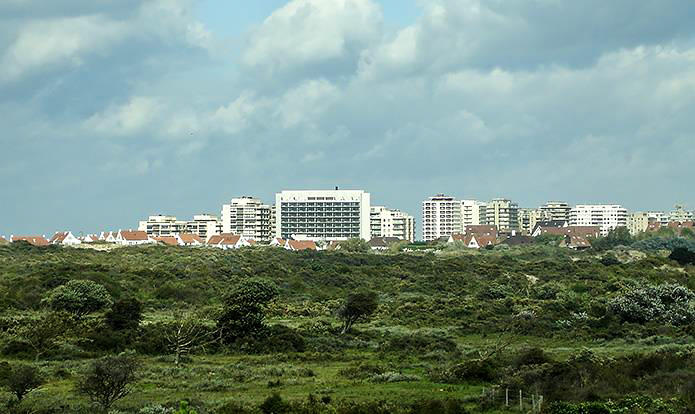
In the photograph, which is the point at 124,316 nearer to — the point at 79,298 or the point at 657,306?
the point at 79,298

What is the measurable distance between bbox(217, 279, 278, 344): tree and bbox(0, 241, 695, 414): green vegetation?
99mm

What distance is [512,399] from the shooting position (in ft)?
82.5

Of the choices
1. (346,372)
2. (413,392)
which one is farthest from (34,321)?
(413,392)

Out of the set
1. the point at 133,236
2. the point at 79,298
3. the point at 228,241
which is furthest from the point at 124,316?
the point at 133,236

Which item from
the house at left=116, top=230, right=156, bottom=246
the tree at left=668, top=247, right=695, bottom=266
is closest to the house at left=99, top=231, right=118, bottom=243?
the house at left=116, top=230, right=156, bottom=246

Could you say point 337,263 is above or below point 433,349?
above

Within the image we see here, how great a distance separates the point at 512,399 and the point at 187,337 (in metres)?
18.8

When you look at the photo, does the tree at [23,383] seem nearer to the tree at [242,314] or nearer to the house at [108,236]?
the tree at [242,314]

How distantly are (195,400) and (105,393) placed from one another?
2.57m

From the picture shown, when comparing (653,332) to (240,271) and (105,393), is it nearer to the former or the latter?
(105,393)

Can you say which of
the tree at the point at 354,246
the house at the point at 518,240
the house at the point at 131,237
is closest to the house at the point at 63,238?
the house at the point at 131,237

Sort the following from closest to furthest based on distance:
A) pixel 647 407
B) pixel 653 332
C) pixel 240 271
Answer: pixel 647 407 → pixel 653 332 → pixel 240 271

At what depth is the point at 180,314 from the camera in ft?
173

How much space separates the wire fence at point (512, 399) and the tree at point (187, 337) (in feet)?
48.4
